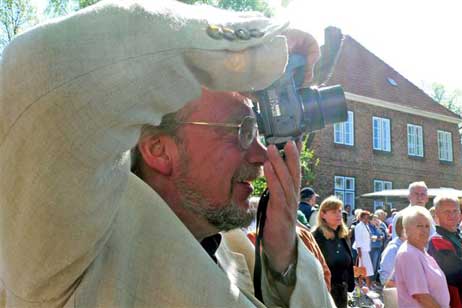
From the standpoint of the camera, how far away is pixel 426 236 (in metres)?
4.73

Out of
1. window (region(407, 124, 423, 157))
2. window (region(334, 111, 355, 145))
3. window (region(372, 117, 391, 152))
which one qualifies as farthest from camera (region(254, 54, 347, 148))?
window (region(407, 124, 423, 157))

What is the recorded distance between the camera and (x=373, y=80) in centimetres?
2350

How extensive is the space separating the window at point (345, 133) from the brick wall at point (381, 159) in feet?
0.60

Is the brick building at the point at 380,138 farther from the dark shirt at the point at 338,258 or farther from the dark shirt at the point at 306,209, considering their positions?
the dark shirt at the point at 338,258

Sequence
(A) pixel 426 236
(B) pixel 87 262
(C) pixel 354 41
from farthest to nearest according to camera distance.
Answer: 1. (C) pixel 354 41
2. (A) pixel 426 236
3. (B) pixel 87 262

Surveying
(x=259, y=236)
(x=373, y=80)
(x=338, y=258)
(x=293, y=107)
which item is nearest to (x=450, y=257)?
(x=338, y=258)

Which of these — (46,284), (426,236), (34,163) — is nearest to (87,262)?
(46,284)

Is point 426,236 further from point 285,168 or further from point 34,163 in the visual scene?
point 34,163

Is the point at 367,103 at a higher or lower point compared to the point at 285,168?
higher

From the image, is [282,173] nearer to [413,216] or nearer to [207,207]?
[207,207]

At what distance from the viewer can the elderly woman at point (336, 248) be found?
5.71m

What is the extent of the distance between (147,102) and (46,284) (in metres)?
→ 0.41

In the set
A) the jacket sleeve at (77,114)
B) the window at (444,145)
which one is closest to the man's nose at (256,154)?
the jacket sleeve at (77,114)

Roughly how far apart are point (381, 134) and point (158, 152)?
21.8m
